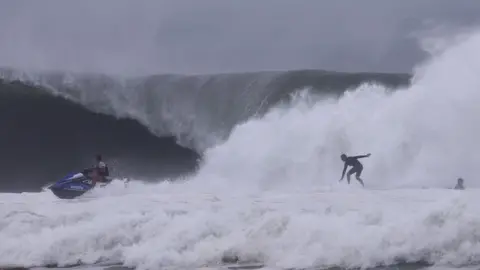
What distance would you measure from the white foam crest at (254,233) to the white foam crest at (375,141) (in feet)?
15.3

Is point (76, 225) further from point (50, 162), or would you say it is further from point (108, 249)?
point (50, 162)

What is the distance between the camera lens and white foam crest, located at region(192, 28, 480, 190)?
1634cm

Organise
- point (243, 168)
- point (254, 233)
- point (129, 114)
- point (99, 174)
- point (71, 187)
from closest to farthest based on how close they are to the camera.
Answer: point (254, 233), point (71, 187), point (99, 174), point (243, 168), point (129, 114)

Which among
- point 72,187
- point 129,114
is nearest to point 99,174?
point 72,187

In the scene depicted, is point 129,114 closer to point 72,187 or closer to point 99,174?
point 99,174

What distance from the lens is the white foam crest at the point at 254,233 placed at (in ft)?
29.9

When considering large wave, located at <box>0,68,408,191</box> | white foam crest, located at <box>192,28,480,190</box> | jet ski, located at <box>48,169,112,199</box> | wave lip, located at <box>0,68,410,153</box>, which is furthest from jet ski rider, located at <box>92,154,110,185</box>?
wave lip, located at <box>0,68,410,153</box>

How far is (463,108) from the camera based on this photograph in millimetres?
17484

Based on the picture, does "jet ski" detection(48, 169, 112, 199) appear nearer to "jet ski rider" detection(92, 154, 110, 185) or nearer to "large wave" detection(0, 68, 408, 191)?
"jet ski rider" detection(92, 154, 110, 185)

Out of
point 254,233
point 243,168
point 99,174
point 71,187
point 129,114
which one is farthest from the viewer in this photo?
point 129,114

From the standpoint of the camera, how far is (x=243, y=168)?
17.1 metres

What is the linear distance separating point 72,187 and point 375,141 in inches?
282

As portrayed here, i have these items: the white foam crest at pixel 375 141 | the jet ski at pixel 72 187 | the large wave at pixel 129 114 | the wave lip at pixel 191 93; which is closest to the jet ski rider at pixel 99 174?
the jet ski at pixel 72 187

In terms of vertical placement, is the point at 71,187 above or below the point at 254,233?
above
